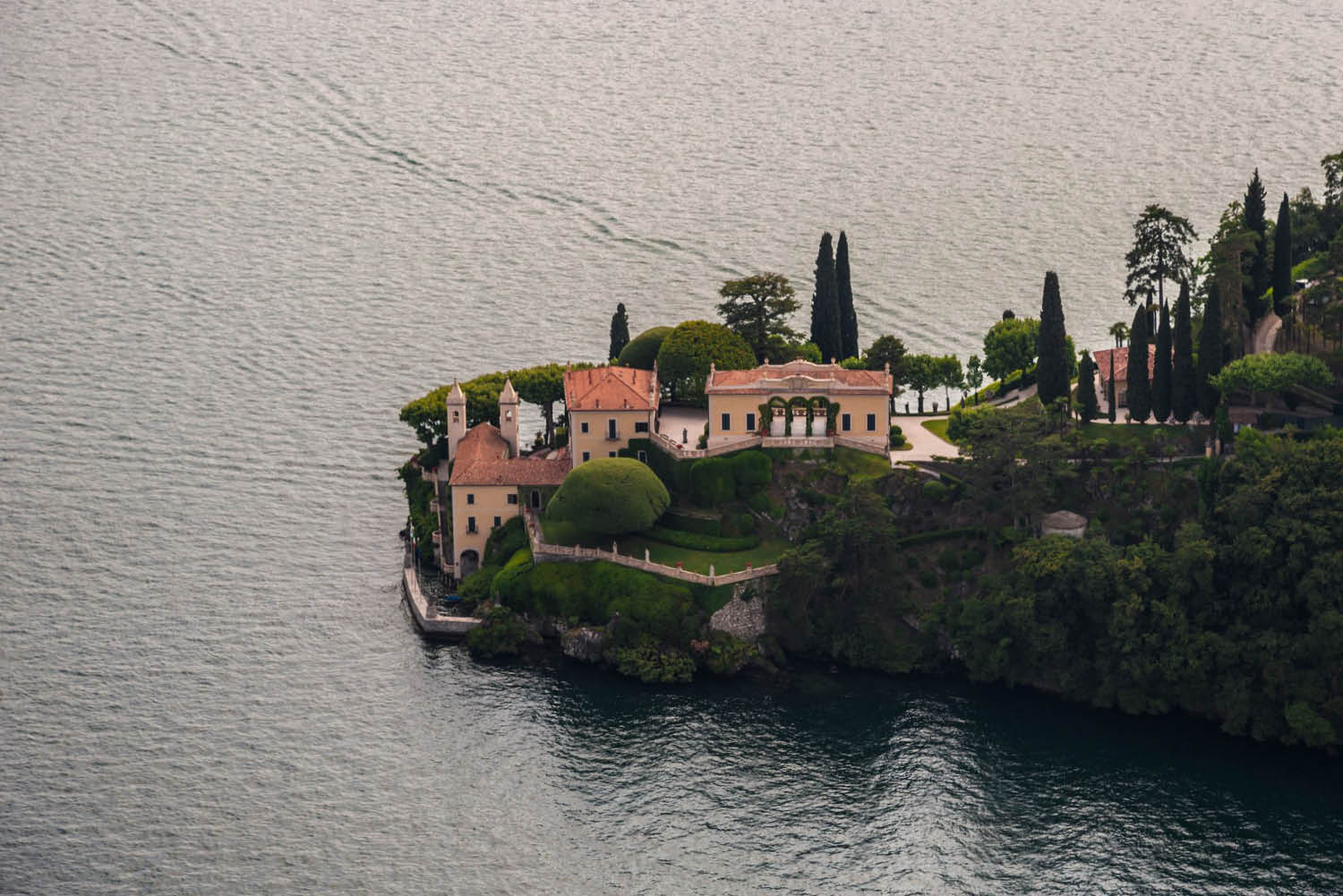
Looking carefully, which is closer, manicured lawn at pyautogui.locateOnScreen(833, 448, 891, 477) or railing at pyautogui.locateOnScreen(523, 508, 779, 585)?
railing at pyautogui.locateOnScreen(523, 508, 779, 585)

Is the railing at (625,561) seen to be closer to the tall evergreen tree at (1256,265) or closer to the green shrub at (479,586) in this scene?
the green shrub at (479,586)

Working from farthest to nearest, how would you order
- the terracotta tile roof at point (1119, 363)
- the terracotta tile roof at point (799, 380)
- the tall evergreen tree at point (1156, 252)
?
the tall evergreen tree at point (1156, 252)
the terracotta tile roof at point (1119, 363)
the terracotta tile roof at point (799, 380)

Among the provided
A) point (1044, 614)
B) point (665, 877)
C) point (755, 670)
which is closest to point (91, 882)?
point (665, 877)

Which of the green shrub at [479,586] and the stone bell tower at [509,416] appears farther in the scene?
the stone bell tower at [509,416]

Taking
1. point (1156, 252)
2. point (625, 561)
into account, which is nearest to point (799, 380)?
point (625, 561)

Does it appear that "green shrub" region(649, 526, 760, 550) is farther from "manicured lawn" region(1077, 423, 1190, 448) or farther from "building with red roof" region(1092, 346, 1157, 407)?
"building with red roof" region(1092, 346, 1157, 407)

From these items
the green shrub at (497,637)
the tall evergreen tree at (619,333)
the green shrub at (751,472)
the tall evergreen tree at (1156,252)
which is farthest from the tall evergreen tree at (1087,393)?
the green shrub at (497,637)

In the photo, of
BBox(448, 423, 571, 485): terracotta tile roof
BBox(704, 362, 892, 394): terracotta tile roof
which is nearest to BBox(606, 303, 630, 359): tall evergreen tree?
BBox(448, 423, 571, 485): terracotta tile roof
